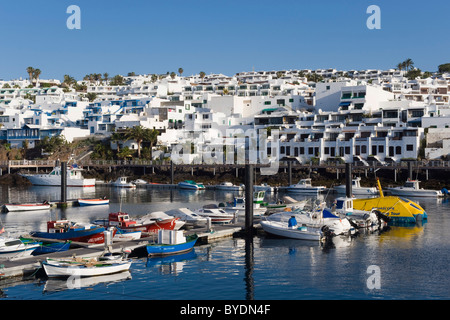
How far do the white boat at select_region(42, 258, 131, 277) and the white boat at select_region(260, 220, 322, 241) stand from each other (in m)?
15.2

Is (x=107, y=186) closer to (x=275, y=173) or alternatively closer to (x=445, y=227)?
(x=275, y=173)

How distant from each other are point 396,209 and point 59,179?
67609mm

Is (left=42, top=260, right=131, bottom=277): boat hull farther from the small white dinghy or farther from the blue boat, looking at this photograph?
the blue boat

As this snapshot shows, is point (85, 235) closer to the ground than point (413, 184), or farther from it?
closer to the ground

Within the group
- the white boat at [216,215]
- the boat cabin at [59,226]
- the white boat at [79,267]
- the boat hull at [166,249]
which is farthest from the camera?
the white boat at [216,215]

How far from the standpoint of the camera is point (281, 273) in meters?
30.5

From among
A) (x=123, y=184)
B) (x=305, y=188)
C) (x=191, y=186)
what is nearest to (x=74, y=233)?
(x=305, y=188)

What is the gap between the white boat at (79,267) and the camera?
94.3ft

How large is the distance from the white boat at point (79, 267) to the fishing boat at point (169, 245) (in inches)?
192

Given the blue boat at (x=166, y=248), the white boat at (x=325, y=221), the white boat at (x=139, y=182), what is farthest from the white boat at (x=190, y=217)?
the white boat at (x=139, y=182)

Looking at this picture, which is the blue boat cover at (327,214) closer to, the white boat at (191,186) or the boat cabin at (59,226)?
the boat cabin at (59,226)

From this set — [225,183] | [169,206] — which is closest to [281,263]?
[169,206]

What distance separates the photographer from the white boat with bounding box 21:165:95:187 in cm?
9756

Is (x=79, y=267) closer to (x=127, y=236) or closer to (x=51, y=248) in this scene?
(x=51, y=248)
